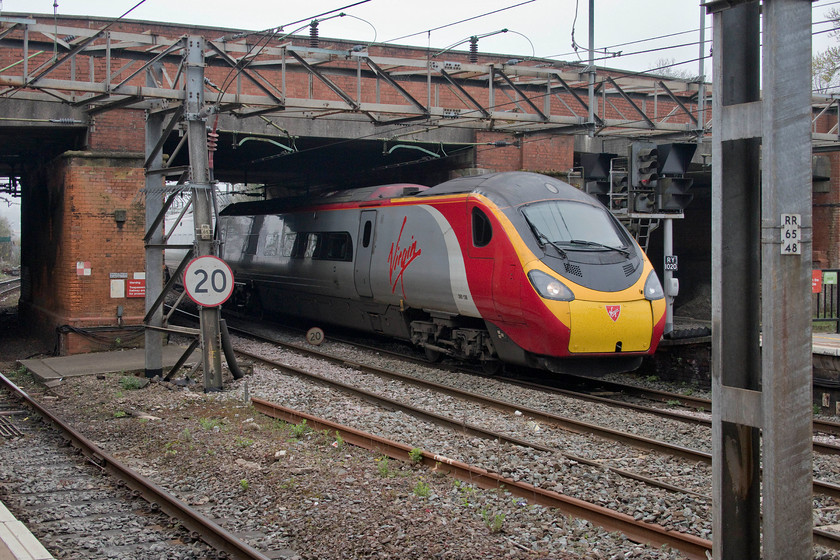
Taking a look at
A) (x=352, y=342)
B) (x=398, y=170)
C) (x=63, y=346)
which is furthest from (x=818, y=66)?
(x=63, y=346)

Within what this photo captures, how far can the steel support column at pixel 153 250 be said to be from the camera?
39.9ft

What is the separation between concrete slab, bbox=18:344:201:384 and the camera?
12.6 metres

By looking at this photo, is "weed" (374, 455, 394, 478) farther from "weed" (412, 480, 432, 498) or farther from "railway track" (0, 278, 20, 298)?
"railway track" (0, 278, 20, 298)

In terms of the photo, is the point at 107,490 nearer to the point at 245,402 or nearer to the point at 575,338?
the point at 245,402

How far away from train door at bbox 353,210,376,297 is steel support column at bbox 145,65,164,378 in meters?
4.00

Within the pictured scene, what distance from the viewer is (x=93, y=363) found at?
13.6m

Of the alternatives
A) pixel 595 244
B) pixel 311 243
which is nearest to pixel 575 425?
pixel 595 244

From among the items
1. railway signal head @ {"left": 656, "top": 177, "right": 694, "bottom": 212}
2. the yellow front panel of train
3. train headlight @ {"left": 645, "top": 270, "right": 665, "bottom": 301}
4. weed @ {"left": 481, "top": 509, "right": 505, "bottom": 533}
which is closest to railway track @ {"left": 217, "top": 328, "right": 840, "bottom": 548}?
weed @ {"left": 481, "top": 509, "right": 505, "bottom": 533}

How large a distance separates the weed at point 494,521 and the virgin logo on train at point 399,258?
24.9 feet

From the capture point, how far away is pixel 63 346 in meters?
15.1

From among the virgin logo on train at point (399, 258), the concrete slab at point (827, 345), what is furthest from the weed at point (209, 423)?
the concrete slab at point (827, 345)

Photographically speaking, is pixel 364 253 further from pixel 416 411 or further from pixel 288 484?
pixel 288 484

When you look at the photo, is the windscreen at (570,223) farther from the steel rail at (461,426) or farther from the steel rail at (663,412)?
the steel rail at (461,426)

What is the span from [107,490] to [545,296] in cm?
589
